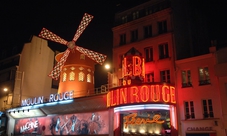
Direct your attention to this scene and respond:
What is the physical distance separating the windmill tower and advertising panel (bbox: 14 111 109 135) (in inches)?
100

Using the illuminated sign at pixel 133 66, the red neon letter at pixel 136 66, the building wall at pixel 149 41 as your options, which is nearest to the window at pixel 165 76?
the building wall at pixel 149 41

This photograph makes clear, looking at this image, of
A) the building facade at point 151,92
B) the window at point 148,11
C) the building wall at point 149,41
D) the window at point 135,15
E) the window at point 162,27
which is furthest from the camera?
the window at point 135,15

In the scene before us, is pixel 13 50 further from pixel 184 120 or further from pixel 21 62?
pixel 184 120

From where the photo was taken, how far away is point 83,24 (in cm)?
2050

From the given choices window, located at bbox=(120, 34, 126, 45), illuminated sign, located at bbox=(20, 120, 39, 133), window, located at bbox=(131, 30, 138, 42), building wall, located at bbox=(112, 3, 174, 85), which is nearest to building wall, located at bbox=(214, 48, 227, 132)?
building wall, located at bbox=(112, 3, 174, 85)

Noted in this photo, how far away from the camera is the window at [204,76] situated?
12.2 metres

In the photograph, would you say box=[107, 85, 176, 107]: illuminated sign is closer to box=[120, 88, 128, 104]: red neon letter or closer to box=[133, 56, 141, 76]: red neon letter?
box=[120, 88, 128, 104]: red neon letter

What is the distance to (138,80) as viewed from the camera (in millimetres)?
13234

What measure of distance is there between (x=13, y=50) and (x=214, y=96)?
19.9m

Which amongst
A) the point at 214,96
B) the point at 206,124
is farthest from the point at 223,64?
the point at 206,124

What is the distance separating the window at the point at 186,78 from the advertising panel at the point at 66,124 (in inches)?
206

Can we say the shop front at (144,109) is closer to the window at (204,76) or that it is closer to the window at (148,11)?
the window at (204,76)

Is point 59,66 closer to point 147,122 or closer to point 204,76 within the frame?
point 147,122

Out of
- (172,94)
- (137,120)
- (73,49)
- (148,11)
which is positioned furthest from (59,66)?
Answer: (172,94)
